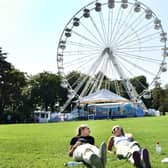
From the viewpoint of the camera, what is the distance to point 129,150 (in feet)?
25.6

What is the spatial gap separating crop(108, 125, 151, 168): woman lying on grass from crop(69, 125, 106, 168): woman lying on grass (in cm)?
56

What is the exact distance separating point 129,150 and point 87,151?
0.89 metres

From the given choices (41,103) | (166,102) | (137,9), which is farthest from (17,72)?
(166,102)

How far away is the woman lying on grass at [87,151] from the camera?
6629mm

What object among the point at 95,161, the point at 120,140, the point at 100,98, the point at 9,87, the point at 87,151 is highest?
the point at 9,87

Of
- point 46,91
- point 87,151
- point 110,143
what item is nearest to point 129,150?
point 87,151

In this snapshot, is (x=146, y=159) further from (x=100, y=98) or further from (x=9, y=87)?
(x=9, y=87)

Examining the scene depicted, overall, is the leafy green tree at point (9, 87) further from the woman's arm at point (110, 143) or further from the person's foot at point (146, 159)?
the person's foot at point (146, 159)

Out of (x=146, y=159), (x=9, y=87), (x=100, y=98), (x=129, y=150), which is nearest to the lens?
(x=146, y=159)

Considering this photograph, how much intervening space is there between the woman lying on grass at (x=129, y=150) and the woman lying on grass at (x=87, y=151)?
0.56 m

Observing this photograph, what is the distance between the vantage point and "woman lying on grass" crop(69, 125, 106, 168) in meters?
6.63

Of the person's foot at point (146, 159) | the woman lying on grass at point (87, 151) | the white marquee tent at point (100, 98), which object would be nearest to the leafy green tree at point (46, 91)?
the white marquee tent at point (100, 98)

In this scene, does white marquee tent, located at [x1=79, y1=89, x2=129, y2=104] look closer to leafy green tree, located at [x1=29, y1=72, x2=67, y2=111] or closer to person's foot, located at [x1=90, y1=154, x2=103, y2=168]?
leafy green tree, located at [x1=29, y1=72, x2=67, y2=111]

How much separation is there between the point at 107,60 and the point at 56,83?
34.0 metres
